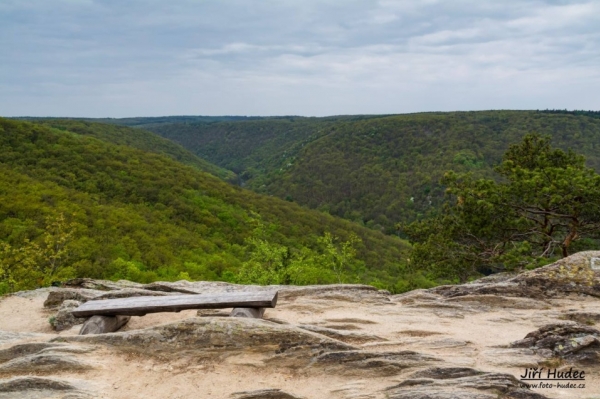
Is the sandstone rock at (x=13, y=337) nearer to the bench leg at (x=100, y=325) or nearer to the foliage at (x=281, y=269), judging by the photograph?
the bench leg at (x=100, y=325)

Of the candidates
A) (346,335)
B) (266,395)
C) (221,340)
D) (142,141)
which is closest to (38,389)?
(221,340)

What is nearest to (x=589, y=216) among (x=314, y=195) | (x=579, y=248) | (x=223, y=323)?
(x=579, y=248)

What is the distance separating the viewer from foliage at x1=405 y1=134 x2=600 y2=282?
17859 mm

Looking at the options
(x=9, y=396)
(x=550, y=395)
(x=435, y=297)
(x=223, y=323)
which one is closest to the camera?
(x=550, y=395)

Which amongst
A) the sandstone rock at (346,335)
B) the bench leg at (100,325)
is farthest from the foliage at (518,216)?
the bench leg at (100,325)

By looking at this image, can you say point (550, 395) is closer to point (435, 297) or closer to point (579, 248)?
point (435, 297)

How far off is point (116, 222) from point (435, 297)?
101 feet

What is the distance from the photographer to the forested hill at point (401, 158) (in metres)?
116

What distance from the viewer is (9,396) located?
6348 millimetres

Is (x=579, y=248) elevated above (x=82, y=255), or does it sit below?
above

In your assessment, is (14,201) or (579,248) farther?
(14,201)

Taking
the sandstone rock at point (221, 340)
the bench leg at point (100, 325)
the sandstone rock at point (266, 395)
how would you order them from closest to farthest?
1. the sandstone rock at point (266, 395)
2. the sandstone rock at point (221, 340)
3. the bench leg at point (100, 325)

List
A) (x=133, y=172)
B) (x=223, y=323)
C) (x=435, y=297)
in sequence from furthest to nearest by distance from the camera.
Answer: (x=133, y=172) → (x=435, y=297) → (x=223, y=323)

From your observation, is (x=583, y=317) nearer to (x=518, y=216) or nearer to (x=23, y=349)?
(x=23, y=349)
